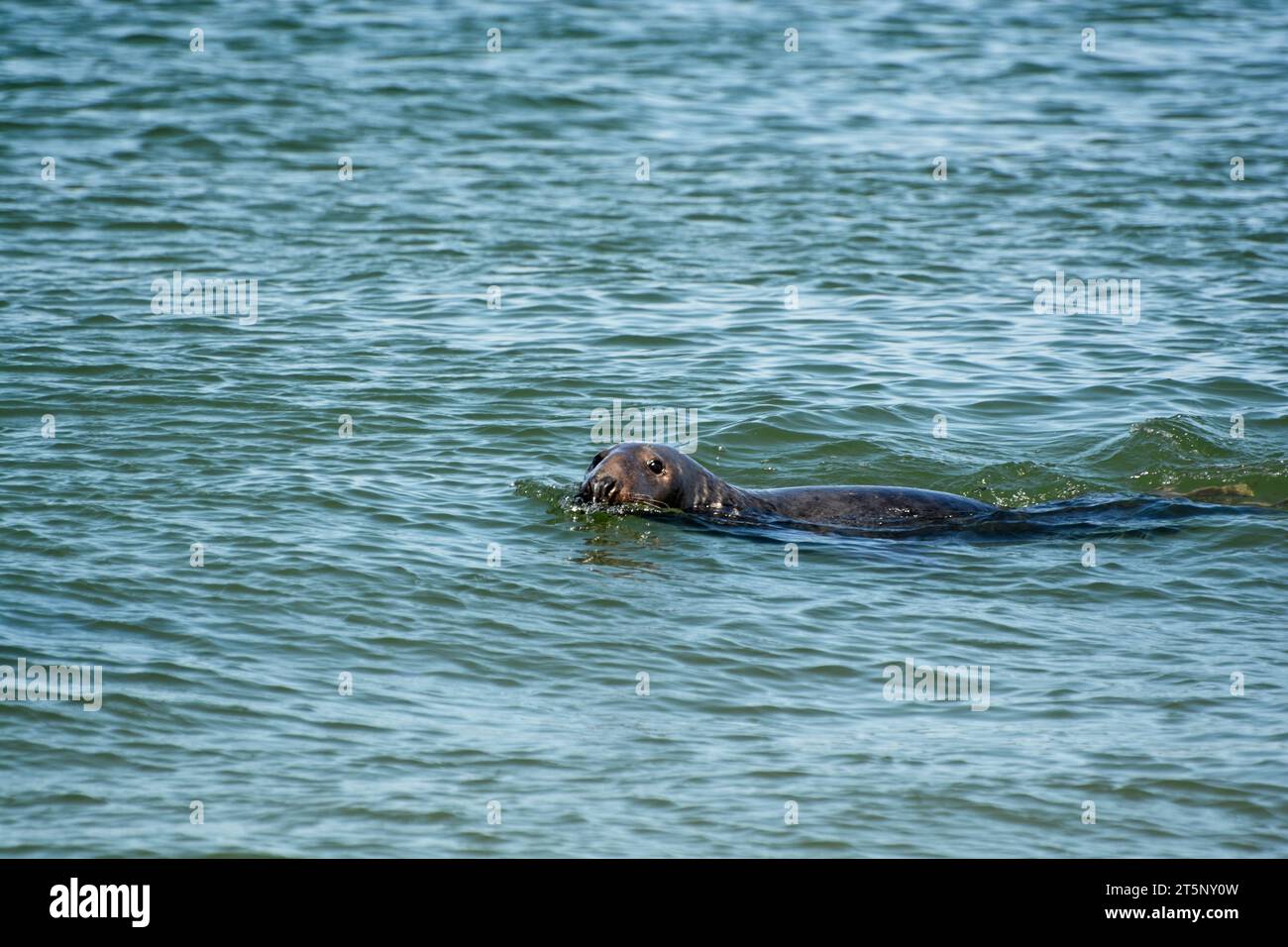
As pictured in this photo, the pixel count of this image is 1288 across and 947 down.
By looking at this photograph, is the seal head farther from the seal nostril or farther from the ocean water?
the ocean water

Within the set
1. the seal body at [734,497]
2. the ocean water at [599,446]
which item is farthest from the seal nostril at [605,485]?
the ocean water at [599,446]

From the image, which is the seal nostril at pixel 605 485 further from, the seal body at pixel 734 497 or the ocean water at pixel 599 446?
the ocean water at pixel 599 446

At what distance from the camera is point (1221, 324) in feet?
50.8

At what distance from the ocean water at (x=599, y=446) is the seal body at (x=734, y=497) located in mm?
235

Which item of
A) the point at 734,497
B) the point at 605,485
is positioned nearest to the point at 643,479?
the point at 605,485

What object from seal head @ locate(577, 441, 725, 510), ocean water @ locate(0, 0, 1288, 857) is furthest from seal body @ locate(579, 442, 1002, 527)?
ocean water @ locate(0, 0, 1288, 857)

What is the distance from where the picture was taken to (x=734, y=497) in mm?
10602

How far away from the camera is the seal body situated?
33.9 feet

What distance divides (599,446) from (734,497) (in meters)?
1.80

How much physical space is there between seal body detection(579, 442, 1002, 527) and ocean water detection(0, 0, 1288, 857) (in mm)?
235

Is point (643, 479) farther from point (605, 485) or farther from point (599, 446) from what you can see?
point (599, 446)

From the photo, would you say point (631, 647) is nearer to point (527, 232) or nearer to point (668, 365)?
point (668, 365)

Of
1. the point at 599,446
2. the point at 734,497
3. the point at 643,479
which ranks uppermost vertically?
the point at 599,446

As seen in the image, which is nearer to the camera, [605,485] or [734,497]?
[605,485]
